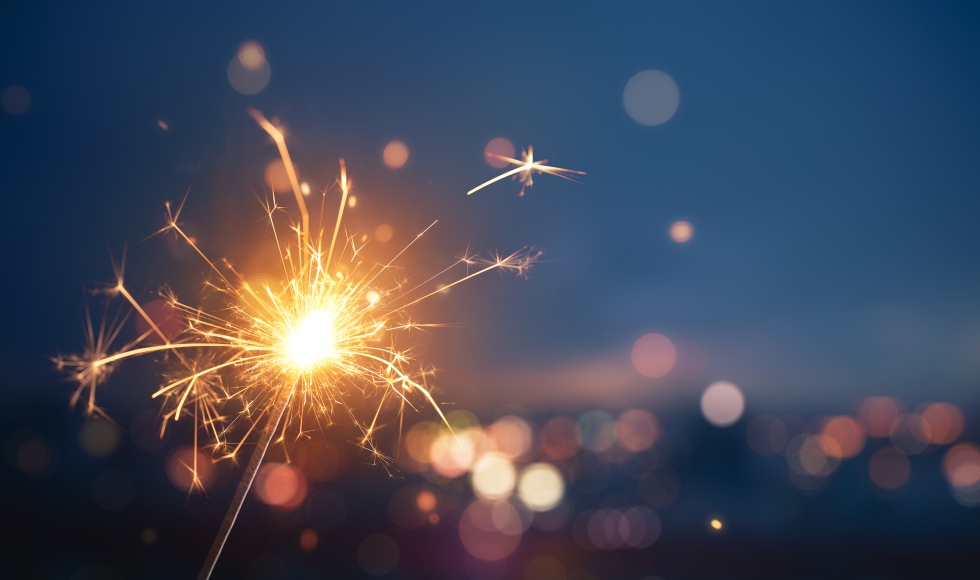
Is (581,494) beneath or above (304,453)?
above

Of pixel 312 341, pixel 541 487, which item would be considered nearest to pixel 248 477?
pixel 312 341

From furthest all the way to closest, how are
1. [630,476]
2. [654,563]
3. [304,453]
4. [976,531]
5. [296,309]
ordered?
1. [630,476]
2. [976,531]
3. [304,453]
4. [654,563]
5. [296,309]

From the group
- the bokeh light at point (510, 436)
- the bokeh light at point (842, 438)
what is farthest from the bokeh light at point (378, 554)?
the bokeh light at point (842, 438)

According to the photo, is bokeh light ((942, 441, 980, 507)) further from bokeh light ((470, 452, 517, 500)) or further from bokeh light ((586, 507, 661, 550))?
bokeh light ((470, 452, 517, 500))

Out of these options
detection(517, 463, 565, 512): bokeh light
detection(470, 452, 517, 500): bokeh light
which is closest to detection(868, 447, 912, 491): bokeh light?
detection(517, 463, 565, 512): bokeh light

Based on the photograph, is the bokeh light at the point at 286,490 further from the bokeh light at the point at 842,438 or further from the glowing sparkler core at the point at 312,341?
the bokeh light at the point at 842,438

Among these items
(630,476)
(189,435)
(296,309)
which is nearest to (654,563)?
(630,476)

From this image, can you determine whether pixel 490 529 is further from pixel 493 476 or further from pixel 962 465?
pixel 962 465

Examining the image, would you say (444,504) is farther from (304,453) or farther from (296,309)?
(296,309)
